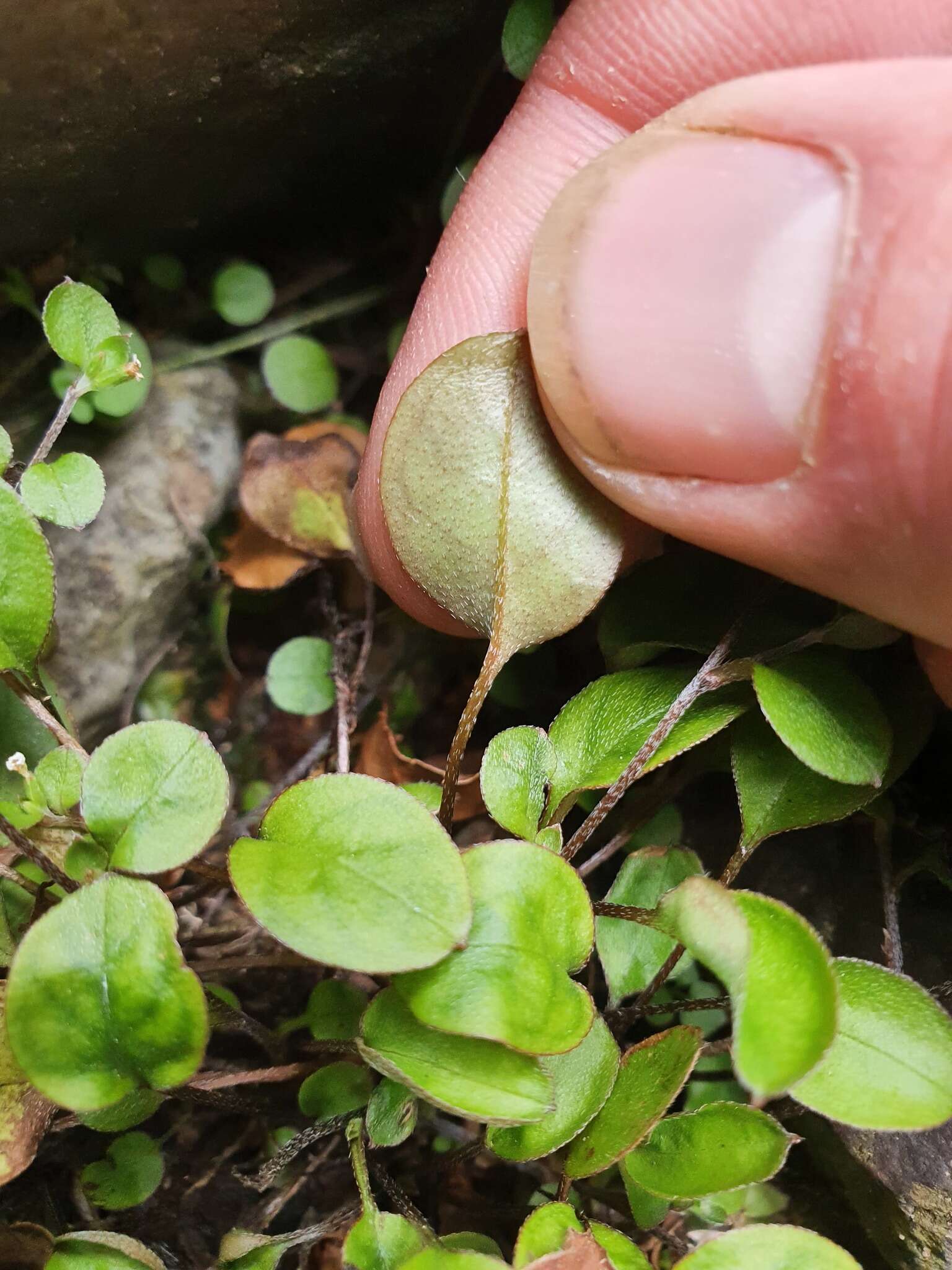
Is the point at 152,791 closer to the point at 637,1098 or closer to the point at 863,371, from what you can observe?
the point at 637,1098

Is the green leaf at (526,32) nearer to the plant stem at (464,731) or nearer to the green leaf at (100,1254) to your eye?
the plant stem at (464,731)

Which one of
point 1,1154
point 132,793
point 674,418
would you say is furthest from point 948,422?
point 1,1154

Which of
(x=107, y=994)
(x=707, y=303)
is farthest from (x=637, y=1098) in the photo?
(x=707, y=303)

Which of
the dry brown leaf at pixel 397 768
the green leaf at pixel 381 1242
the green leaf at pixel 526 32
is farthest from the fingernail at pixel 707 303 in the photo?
the green leaf at pixel 381 1242

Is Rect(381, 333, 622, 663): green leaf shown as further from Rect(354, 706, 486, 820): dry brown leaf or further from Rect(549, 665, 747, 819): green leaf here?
Answer: Rect(354, 706, 486, 820): dry brown leaf

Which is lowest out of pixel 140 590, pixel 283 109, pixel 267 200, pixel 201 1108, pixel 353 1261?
pixel 201 1108

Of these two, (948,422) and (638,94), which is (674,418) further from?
(638,94)

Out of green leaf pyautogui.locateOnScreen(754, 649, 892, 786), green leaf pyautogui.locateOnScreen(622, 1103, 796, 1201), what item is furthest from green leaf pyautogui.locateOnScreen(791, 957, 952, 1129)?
green leaf pyautogui.locateOnScreen(754, 649, 892, 786)
